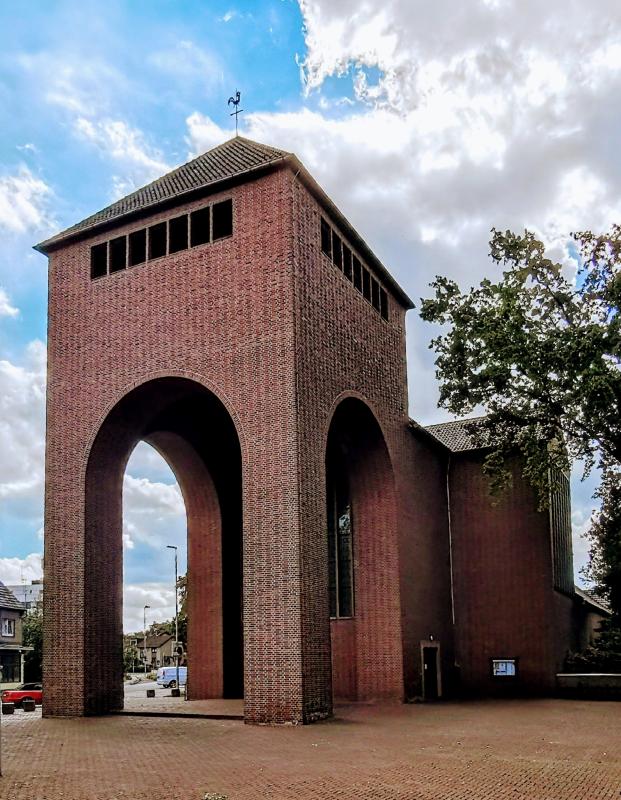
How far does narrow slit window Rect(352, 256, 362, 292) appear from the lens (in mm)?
27953

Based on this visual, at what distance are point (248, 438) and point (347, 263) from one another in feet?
25.2

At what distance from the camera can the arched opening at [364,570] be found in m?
27.7

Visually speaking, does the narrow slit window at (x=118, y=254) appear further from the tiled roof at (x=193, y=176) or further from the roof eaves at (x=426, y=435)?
the roof eaves at (x=426, y=435)

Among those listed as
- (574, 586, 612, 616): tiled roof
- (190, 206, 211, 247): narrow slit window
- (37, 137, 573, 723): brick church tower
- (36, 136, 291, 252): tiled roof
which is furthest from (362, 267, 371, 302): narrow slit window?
(574, 586, 612, 616): tiled roof

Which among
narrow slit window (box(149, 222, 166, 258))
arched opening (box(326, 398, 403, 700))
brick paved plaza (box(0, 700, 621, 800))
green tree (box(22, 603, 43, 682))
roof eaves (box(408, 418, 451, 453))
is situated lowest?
green tree (box(22, 603, 43, 682))

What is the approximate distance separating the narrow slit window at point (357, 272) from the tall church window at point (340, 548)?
21.0 ft

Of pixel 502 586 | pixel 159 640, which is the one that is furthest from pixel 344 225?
pixel 159 640

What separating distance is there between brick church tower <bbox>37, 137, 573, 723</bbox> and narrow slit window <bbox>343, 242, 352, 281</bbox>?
124 millimetres

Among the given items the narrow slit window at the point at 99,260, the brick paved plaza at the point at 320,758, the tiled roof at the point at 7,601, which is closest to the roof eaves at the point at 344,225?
the narrow slit window at the point at 99,260

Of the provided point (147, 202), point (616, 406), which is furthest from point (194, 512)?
point (616, 406)

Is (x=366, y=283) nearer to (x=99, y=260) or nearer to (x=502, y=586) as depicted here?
(x=99, y=260)

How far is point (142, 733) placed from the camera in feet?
62.7

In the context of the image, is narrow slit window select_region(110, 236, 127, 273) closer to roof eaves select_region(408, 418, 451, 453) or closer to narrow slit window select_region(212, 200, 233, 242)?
narrow slit window select_region(212, 200, 233, 242)

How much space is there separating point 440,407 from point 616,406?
5291 mm
